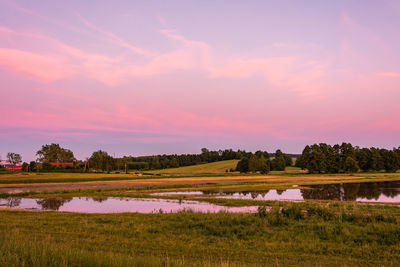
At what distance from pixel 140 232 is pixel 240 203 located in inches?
686

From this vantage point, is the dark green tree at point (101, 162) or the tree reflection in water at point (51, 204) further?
the dark green tree at point (101, 162)

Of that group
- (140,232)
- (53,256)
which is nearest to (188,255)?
(140,232)

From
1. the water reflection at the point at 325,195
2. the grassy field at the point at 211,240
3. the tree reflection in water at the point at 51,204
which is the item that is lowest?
the water reflection at the point at 325,195

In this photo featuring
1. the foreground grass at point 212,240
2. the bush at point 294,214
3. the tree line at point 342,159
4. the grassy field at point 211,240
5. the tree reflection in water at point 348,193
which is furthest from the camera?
the tree line at point 342,159

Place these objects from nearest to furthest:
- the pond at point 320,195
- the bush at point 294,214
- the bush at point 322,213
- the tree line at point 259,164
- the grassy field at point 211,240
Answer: the grassy field at point 211,240
the bush at point 322,213
the bush at point 294,214
the pond at point 320,195
the tree line at point 259,164

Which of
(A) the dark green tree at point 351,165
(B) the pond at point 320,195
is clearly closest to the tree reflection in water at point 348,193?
(B) the pond at point 320,195

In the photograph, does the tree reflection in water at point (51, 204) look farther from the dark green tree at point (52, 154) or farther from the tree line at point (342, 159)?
the dark green tree at point (52, 154)

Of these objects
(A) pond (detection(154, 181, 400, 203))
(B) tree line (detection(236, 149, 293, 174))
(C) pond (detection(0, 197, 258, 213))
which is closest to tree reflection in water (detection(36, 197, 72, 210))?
(C) pond (detection(0, 197, 258, 213))

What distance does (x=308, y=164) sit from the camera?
121 m

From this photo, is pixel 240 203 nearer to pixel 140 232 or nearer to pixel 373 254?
pixel 140 232

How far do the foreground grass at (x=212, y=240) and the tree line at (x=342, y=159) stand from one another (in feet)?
352

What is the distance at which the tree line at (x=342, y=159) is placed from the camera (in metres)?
120

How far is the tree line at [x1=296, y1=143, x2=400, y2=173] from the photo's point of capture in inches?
4734

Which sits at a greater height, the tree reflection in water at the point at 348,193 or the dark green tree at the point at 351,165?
the dark green tree at the point at 351,165
